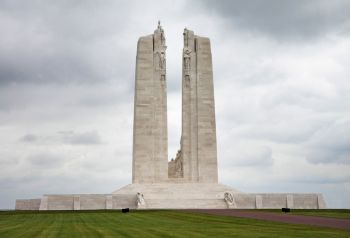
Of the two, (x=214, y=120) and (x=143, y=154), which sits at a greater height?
(x=214, y=120)

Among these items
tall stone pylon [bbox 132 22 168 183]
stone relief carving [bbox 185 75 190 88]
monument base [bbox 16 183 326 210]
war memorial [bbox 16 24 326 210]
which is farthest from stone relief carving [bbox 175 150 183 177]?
stone relief carving [bbox 185 75 190 88]

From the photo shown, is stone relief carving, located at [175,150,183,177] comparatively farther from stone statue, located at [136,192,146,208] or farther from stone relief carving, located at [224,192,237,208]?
stone statue, located at [136,192,146,208]

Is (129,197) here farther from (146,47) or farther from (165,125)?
(146,47)

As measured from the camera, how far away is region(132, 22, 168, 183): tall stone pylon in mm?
47344

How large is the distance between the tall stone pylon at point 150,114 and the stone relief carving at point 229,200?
25.5ft

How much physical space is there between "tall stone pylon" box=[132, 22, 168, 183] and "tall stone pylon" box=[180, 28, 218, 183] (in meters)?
1.99

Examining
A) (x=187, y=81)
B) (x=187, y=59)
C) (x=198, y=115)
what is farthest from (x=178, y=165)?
(x=187, y=59)

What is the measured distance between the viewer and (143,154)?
47.5 metres

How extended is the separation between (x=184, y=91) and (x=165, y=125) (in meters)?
3.79

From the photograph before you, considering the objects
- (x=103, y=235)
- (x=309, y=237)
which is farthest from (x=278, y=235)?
(x=103, y=235)

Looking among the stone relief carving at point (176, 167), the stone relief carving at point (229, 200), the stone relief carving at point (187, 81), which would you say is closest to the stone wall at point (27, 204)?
the stone relief carving at point (176, 167)

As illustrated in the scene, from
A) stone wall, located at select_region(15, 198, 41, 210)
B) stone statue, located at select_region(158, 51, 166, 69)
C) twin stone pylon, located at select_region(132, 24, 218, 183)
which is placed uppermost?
stone statue, located at select_region(158, 51, 166, 69)

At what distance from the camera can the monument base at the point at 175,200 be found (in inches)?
1610

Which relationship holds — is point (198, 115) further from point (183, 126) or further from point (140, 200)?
point (140, 200)
